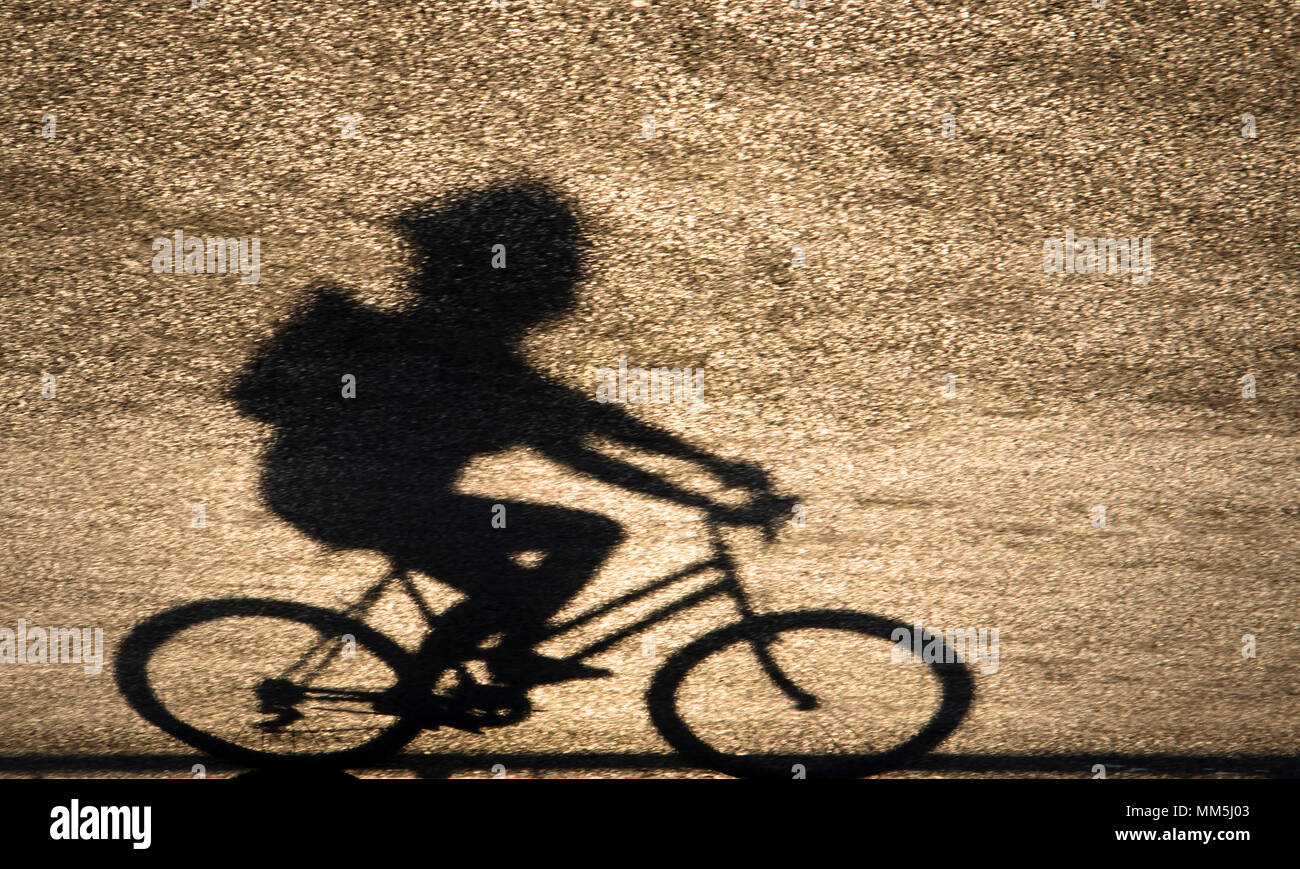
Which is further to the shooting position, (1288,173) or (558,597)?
(558,597)

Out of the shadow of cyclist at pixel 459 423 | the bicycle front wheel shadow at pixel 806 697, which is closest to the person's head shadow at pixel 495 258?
the shadow of cyclist at pixel 459 423

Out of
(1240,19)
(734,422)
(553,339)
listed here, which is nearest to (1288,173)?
(1240,19)

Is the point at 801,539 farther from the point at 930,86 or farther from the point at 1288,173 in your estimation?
the point at 1288,173

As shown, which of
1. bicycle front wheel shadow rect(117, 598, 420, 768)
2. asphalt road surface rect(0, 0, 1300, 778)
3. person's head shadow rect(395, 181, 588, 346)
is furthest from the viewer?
bicycle front wheel shadow rect(117, 598, 420, 768)

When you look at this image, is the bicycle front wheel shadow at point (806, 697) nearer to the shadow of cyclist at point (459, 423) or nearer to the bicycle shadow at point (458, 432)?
the bicycle shadow at point (458, 432)

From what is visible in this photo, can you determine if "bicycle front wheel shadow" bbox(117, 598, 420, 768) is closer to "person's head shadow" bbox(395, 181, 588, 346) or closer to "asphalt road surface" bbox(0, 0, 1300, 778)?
"asphalt road surface" bbox(0, 0, 1300, 778)

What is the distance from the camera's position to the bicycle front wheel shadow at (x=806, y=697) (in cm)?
336

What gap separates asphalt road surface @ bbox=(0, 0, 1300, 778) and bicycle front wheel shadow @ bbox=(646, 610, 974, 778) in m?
0.05

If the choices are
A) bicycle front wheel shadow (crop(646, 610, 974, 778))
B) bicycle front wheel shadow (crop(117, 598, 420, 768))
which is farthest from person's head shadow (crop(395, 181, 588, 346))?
bicycle front wheel shadow (crop(646, 610, 974, 778))

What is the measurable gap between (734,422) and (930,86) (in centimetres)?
157

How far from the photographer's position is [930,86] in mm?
2793

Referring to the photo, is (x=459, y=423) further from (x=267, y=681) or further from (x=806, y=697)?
(x=806, y=697)

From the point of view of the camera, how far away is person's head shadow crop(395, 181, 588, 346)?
287 centimetres

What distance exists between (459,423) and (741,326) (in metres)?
1.33
